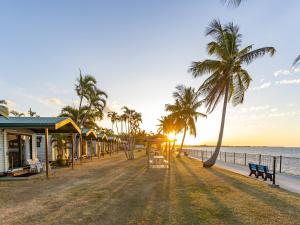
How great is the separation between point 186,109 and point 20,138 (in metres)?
19.8

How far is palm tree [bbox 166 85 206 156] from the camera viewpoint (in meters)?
26.4

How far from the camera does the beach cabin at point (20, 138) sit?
35.5 feet

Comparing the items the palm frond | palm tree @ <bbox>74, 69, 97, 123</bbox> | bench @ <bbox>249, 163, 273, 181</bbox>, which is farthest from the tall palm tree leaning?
palm tree @ <bbox>74, 69, 97, 123</bbox>

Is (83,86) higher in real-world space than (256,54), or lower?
lower

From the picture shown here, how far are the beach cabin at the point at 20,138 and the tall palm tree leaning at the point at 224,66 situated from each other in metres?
11.1

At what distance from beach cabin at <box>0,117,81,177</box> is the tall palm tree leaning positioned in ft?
36.3

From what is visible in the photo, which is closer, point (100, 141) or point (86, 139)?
point (86, 139)

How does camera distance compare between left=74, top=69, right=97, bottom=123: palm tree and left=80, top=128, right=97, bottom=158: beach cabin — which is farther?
left=80, top=128, right=97, bottom=158: beach cabin

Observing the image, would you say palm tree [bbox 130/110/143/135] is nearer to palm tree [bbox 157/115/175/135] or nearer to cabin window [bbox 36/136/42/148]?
palm tree [bbox 157/115/175/135]

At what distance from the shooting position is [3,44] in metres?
13.7

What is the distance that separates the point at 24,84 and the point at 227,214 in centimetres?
2131

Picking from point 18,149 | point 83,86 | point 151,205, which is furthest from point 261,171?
point 83,86

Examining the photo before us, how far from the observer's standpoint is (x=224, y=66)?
48.4ft

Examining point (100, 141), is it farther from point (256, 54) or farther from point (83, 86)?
point (256, 54)
